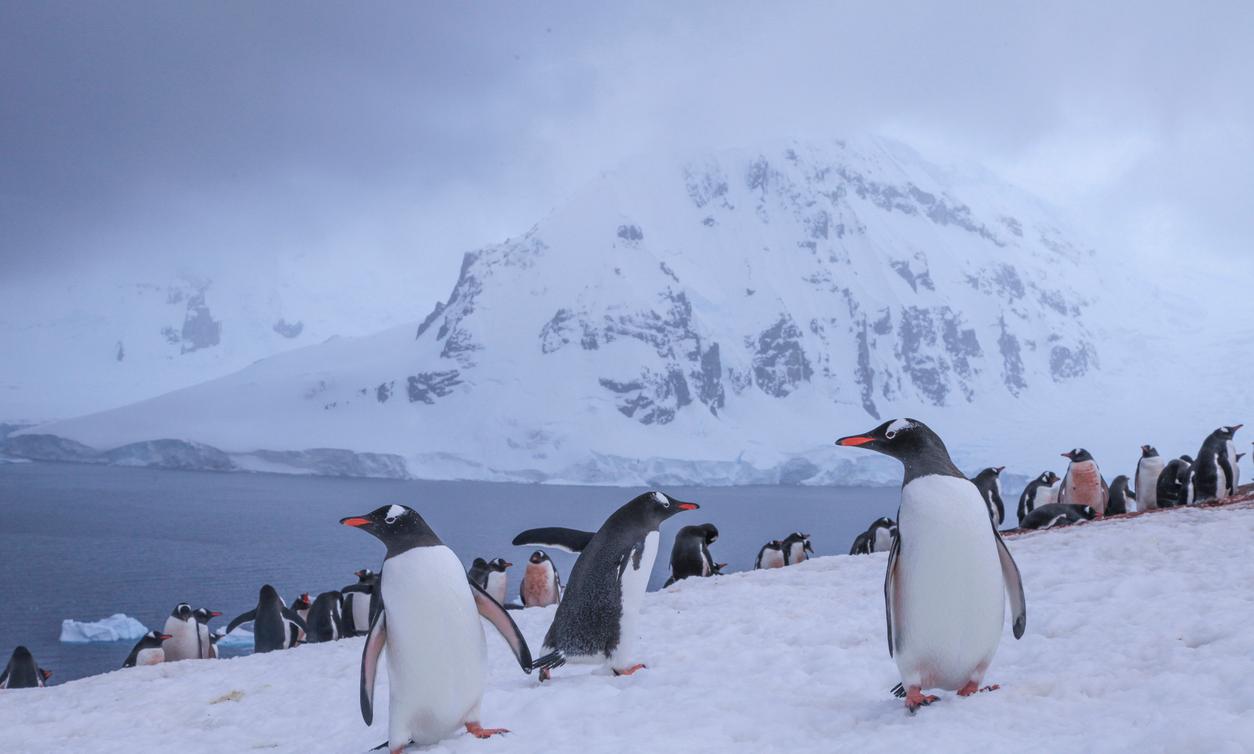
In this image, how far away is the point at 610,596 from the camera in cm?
531

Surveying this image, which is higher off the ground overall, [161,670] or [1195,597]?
[1195,597]

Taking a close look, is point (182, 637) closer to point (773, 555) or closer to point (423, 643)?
point (773, 555)

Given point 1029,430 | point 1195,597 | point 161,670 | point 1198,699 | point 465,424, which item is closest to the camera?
point 1198,699

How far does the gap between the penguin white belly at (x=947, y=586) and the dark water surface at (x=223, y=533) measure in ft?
87.6

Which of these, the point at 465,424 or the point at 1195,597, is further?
the point at 465,424

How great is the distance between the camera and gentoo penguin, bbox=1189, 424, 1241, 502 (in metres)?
12.3

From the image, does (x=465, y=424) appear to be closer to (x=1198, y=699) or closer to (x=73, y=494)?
(x=73, y=494)

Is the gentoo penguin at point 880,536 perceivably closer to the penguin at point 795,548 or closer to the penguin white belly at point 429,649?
the penguin at point 795,548

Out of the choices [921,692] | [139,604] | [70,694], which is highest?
[921,692]

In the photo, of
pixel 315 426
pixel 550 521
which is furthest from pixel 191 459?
pixel 550 521

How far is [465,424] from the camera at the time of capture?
15412 cm

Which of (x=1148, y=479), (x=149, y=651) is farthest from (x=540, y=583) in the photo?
(x=1148, y=479)

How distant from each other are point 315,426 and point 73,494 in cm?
7164

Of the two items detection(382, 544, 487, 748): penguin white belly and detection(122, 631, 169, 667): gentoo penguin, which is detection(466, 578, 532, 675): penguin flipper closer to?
detection(382, 544, 487, 748): penguin white belly
